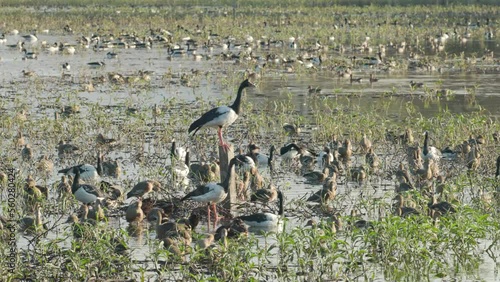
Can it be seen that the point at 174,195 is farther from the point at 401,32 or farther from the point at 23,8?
the point at 23,8

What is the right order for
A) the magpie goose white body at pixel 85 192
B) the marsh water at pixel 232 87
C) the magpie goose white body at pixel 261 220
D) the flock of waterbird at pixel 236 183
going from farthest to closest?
1. the marsh water at pixel 232 87
2. the magpie goose white body at pixel 85 192
3. the magpie goose white body at pixel 261 220
4. the flock of waterbird at pixel 236 183

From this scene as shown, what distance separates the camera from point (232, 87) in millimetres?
28094

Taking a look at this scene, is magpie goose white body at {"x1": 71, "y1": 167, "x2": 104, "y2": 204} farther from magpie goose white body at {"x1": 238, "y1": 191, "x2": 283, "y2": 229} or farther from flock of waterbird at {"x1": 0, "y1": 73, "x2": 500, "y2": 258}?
magpie goose white body at {"x1": 238, "y1": 191, "x2": 283, "y2": 229}

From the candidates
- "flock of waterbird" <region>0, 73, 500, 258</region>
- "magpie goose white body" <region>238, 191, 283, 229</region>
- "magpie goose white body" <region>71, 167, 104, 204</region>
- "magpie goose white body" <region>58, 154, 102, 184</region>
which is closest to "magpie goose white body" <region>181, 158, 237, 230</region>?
"flock of waterbird" <region>0, 73, 500, 258</region>

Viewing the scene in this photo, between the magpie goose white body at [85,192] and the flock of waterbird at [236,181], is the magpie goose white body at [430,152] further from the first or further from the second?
the magpie goose white body at [85,192]

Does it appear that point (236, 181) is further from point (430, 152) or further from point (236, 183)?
point (430, 152)

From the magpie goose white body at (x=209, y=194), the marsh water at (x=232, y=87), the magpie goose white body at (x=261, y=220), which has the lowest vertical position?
the marsh water at (x=232, y=87)

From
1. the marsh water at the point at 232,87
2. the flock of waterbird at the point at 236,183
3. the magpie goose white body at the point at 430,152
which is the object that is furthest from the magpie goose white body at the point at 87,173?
the magpie goose white body at the point at 430,152

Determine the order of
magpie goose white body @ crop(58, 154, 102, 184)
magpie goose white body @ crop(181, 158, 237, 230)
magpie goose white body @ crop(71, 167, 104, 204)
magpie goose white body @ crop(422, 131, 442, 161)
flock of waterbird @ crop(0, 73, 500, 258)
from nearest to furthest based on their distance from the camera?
flock of waterbird @ crop(0, 73, 500, 258) < magpie goose white body @ crop(181, 158, 237, 230) < magpie goose white body @ crop(71, 167, 104, 204) < magpie goose white body @ crop(58, 154, 102, 184) < magpie goose white body @ crop(422, 131, 442, 161)

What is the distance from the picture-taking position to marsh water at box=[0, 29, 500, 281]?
2448 centimetres

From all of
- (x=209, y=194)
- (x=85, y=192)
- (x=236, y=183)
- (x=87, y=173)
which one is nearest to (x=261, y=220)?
(x=209, y=194)


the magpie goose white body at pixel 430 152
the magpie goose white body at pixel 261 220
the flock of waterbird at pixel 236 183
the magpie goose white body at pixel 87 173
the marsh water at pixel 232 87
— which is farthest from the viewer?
the marsh water at pixel 232 87

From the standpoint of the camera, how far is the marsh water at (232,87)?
24.5 m

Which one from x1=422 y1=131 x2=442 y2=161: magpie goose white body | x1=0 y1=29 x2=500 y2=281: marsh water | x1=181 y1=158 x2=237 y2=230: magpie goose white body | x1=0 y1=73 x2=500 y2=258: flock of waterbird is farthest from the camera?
x1=0 y1=29 x2=500 y2=281: marsh water
